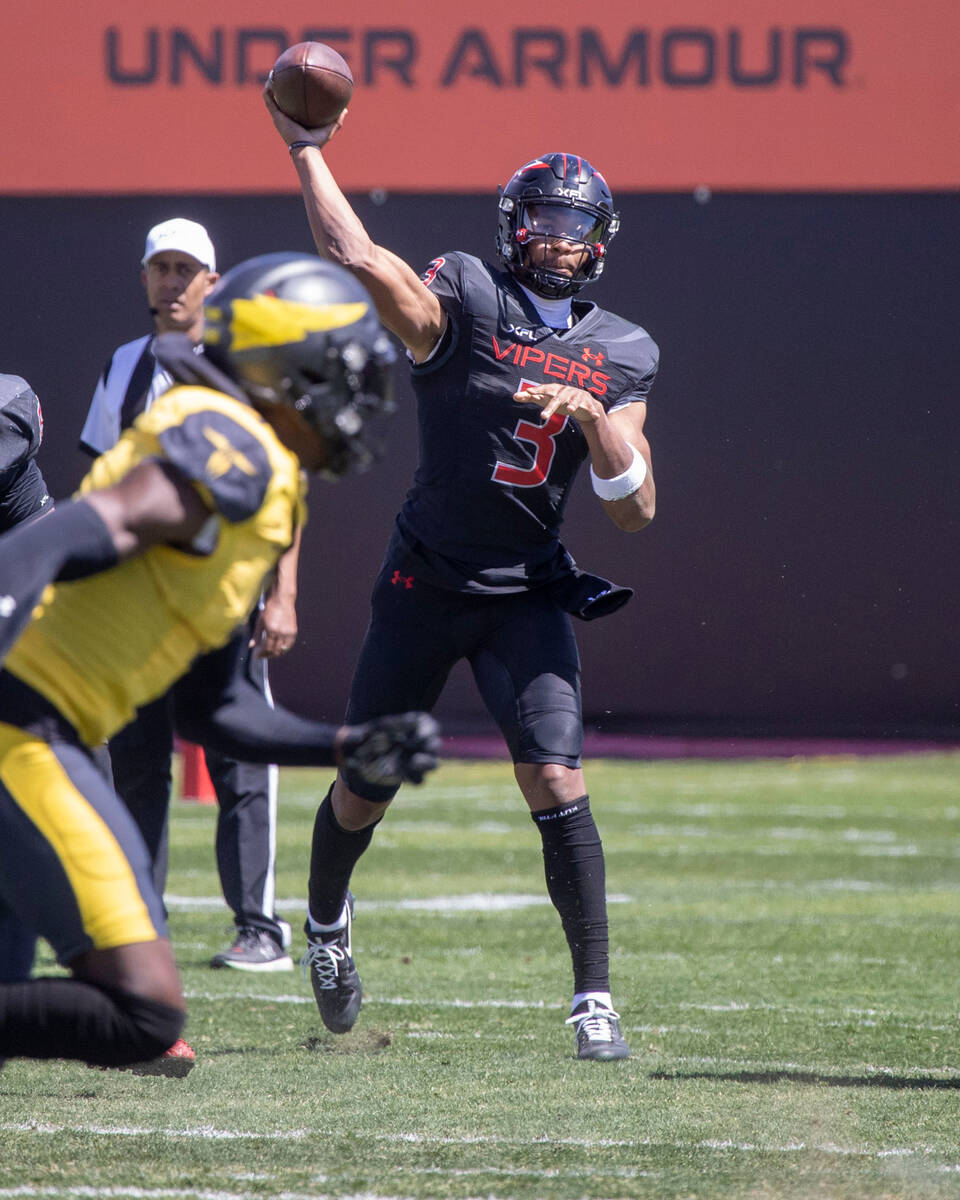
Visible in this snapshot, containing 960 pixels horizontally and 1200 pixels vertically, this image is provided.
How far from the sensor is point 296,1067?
4504mm

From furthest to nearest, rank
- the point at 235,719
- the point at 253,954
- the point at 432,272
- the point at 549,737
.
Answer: the point at 253,954, the point at 432,272, the point at 549,737, the point at 235,719

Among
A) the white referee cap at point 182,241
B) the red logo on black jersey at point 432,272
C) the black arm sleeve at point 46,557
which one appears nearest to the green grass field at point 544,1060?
the black arm sleeve at point 46,557

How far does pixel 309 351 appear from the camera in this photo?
3.01 metres

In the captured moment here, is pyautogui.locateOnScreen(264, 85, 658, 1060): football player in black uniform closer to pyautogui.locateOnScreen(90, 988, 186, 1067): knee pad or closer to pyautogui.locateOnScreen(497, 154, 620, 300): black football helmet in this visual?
pyautogui.locateOnScreen(497, 154, 620, 300): black football helmet

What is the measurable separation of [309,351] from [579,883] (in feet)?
7.22

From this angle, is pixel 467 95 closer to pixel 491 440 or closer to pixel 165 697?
pixel 491 440

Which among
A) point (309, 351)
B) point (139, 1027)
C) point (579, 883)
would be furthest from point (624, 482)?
point (139, 1027)

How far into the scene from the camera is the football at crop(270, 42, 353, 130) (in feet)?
15.2


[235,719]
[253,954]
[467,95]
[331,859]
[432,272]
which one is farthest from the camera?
[467,95]

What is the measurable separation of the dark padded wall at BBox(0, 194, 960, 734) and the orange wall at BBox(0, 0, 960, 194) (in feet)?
0.90

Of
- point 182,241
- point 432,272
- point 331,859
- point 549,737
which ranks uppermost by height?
point 182,241

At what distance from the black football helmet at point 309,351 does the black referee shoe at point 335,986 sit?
216 centimetres

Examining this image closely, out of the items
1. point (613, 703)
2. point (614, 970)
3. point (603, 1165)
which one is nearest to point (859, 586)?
point (613, 703)

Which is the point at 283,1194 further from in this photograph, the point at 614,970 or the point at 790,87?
the point at 790,87
